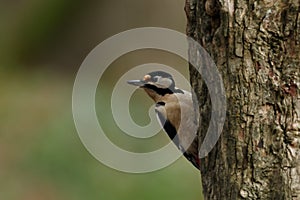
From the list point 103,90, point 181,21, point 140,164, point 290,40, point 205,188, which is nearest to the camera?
point 290,40

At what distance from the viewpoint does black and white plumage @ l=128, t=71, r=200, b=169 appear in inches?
125

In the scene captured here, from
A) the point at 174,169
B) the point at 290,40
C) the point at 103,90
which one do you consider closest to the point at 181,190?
the point at 174,169

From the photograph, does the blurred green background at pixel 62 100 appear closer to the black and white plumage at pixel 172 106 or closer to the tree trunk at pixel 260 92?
the black and white plumage at pixel 172 106

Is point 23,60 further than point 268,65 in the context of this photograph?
Yes

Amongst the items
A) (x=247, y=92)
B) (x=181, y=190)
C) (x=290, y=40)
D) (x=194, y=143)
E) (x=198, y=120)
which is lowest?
(x=181, y=190)

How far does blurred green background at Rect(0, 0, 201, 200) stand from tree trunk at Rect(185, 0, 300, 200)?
12.6 ft

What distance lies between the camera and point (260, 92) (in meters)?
2.40

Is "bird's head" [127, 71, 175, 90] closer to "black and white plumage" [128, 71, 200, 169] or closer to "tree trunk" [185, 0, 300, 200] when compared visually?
"black and white plumage" [128, 71, 200, 169]

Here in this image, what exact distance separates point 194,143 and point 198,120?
13.9 inches

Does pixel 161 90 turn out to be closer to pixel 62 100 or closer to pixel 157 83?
pixel 157 83

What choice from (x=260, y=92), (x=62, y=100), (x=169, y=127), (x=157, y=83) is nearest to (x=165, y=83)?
(x=157, y=83)

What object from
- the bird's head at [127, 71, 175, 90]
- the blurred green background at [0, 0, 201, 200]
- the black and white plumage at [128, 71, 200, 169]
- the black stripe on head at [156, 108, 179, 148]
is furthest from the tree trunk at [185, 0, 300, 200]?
the blurred green background at [0, 0, 201, 200]

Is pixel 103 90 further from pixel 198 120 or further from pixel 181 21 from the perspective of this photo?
pixel 198 120

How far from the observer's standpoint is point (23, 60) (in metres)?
9.91
